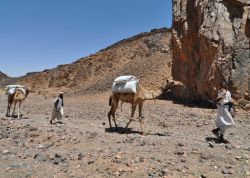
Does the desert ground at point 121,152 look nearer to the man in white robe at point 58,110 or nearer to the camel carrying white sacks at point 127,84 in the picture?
the man in white robe at point 58,110

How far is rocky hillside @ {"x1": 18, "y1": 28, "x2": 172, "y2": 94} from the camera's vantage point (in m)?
42.1

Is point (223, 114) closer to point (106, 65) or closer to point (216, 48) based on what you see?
point (216, 48)

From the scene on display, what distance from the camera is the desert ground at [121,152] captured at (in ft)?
28.9

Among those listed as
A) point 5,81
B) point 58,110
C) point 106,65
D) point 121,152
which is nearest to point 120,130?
point 58,110

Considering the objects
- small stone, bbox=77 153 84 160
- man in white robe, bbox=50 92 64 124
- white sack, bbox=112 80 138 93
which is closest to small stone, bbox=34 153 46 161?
small stone, bbox=77 153 84 160

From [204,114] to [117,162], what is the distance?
9780 mm

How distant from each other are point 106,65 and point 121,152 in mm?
39347

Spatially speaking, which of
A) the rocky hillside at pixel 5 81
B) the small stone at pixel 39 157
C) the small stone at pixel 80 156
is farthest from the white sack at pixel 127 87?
the rocky hillside at pixel 5 81

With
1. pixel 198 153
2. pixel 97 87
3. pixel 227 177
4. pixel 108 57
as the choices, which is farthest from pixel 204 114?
pixel 108 57

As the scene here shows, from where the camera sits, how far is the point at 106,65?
49.0 meters

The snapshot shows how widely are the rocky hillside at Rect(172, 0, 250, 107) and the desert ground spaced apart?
444cm

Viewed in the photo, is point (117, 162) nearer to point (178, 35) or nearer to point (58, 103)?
point (58, 103)

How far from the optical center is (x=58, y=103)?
15562mm

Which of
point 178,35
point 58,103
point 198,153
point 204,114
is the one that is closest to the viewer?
point 198,153
